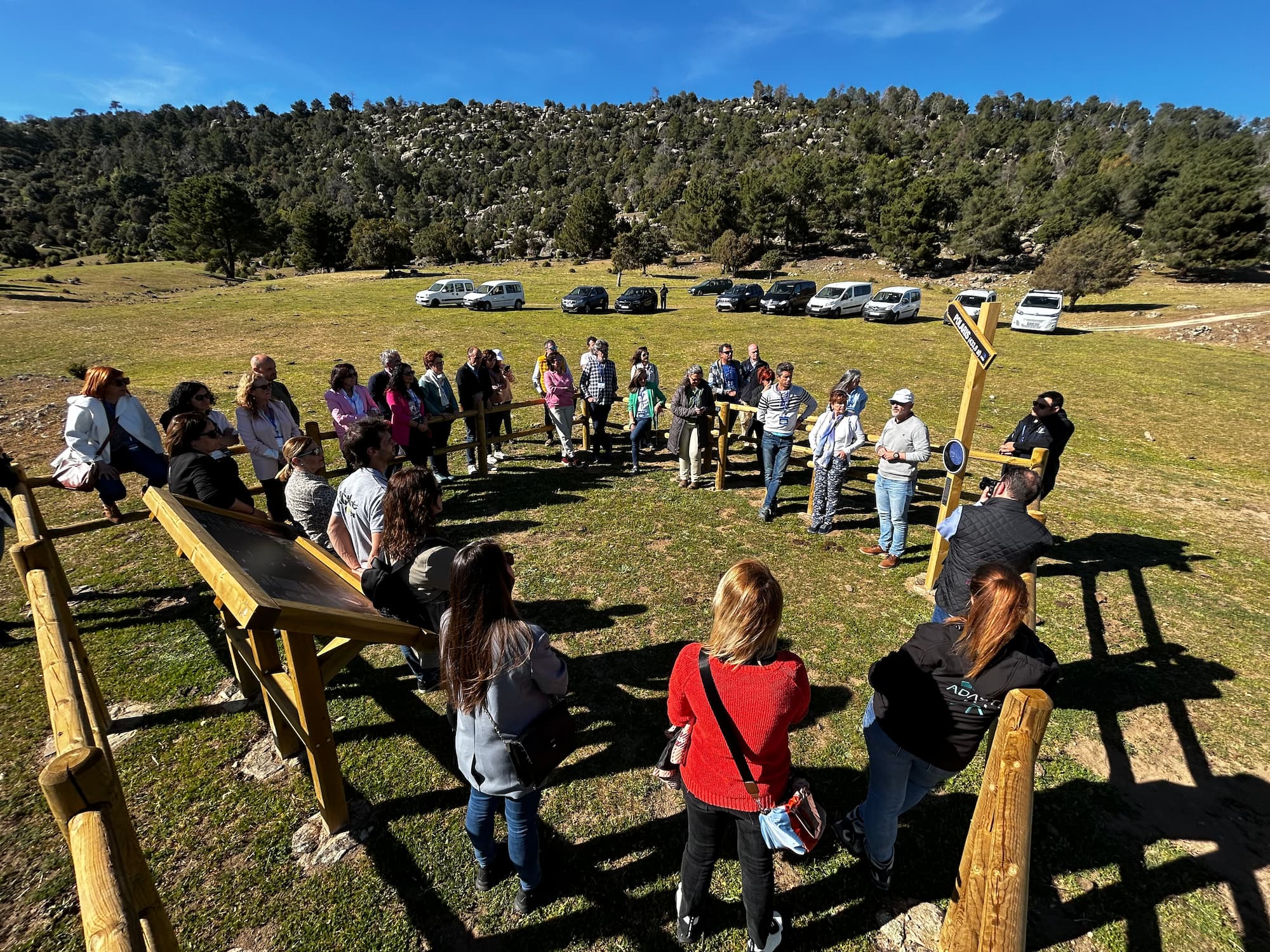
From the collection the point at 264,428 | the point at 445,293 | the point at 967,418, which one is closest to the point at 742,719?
the point at 967,418

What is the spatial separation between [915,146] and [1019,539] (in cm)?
11859

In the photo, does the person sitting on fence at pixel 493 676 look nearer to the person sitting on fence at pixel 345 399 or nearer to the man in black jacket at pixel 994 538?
the man in black jacket at pixel 994 538

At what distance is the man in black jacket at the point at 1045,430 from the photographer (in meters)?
6.27

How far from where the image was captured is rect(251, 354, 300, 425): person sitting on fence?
5.77m

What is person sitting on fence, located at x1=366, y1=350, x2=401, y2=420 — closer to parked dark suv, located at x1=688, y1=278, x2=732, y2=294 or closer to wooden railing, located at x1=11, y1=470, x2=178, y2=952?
wooden railing, located at x1=11, y1=470, x2=178, y2=952

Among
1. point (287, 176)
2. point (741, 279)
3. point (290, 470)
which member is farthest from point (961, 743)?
point (287, 176)

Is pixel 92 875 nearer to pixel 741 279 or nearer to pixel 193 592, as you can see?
pixel 193 592

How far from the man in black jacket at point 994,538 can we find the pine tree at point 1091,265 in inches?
1543

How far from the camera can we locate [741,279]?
51.0 m

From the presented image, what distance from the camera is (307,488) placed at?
457cm

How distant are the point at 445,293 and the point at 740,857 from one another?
3443 cm

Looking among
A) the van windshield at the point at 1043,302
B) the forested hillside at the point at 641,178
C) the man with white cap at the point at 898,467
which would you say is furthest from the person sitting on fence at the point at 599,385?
the forested hillside at the point at 641,178

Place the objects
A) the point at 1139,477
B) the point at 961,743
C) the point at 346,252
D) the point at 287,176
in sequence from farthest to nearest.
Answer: the point at 287,176, the point at 346,252, the point at 1139,477, the point at 961,743

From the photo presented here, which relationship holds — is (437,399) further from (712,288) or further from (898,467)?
(712,288)
